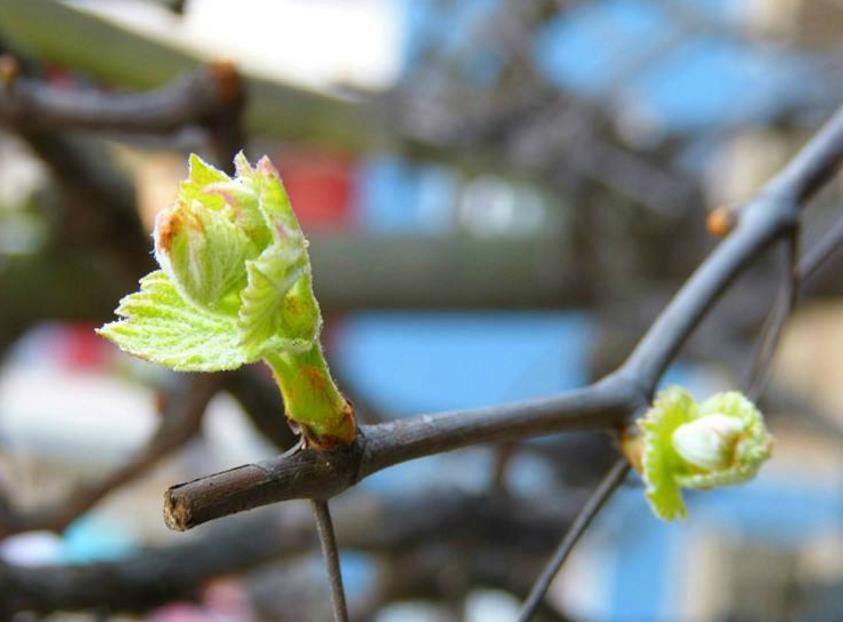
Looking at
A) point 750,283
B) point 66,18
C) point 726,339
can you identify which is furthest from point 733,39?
point 66,18

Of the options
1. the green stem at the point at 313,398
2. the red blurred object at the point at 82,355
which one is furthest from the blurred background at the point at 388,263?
the red blurred object at the point at 82,355

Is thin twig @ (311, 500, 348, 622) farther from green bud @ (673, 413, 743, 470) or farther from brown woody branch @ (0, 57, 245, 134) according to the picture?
brown woody branch @ (0, 57, 245, 134)

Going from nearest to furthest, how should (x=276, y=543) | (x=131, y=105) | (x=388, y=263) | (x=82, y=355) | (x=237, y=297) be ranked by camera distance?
(x=237, y=297) < (x=131, y=105) < (x=276, y=543) < (x=388, y=263) < (x=82, y=355)

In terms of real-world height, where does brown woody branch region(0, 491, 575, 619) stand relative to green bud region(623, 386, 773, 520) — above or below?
below

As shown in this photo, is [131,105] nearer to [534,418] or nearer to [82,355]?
[534,418]

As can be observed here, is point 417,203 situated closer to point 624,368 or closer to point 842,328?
point 842,328

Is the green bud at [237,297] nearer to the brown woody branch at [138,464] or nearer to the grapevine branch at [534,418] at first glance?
the grapevine branch at [534,418]

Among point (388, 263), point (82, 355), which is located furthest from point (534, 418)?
point (82, 355)

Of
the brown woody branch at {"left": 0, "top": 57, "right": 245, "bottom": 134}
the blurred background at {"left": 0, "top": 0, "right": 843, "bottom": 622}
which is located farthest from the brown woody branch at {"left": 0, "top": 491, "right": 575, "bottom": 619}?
the brown woody branch at {"left": 0, "top": 57, "right": 245, "bottom": 134}
